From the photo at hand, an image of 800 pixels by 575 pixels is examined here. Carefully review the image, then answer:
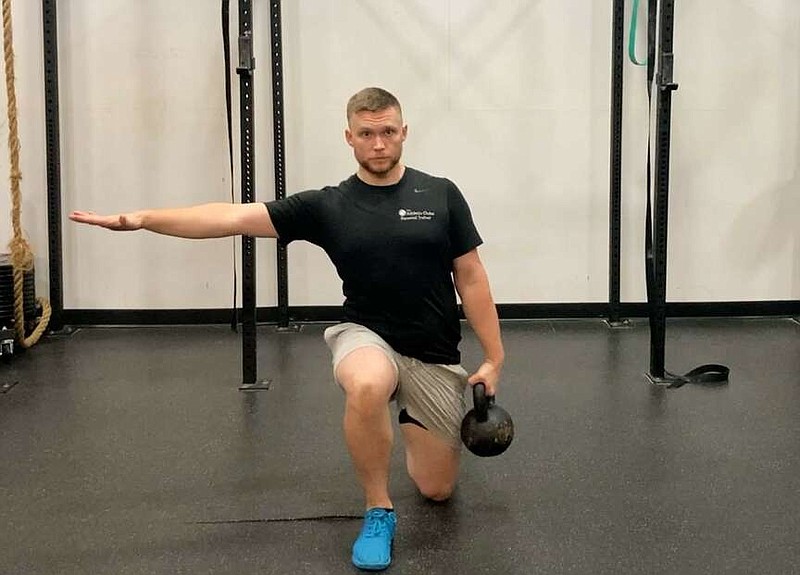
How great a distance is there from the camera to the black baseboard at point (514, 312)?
494 cm

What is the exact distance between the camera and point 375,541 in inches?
86.6

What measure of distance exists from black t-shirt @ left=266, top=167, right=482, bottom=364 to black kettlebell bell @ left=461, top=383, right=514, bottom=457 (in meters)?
0.19

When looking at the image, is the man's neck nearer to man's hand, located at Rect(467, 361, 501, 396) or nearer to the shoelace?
man's hand, located at Rect(467, 361, 501, 396)

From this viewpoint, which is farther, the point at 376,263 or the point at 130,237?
the point at 130,237

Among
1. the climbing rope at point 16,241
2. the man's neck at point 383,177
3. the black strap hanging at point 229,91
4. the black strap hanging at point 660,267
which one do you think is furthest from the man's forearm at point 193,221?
the climbing rope at point 16,241

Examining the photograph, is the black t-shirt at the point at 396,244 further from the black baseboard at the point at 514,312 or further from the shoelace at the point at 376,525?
the black baseboard at the point at 514,312

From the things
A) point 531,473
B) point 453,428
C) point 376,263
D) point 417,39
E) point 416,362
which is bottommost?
point 531,473

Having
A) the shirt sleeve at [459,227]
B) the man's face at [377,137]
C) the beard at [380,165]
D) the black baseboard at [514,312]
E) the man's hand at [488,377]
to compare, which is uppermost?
the man's face at [377,137]

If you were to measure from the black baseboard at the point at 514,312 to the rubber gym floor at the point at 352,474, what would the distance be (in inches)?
25.2

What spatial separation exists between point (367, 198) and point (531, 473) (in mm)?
970

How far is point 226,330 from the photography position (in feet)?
15.9

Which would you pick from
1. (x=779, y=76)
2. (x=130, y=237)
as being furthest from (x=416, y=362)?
(x=779, y=76)

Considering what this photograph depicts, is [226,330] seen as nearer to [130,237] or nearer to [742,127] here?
[130,237]

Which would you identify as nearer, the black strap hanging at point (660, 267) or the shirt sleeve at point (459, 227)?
the shirt sleeve at point (459, 227)
